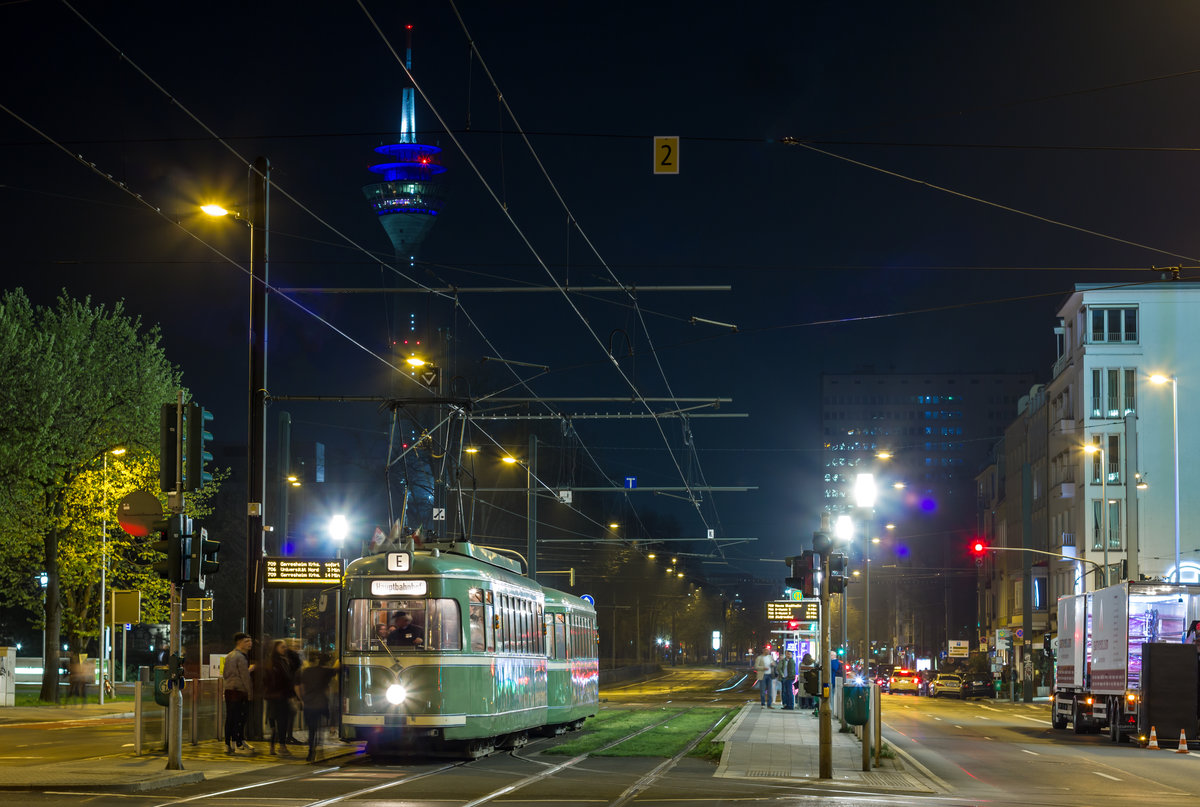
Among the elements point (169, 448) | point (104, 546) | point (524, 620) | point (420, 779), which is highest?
point (169, 448)

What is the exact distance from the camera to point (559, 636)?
29453mm

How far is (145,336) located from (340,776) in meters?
28.9

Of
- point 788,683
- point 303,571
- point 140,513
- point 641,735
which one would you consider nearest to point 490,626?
point 303,571

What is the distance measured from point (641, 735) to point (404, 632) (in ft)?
29.1

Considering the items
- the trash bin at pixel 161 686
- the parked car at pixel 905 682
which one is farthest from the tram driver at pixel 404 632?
the parked car at pixel 905 682

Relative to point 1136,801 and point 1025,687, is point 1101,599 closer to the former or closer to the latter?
point 1136,801

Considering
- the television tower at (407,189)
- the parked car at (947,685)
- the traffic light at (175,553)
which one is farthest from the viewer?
the television tower at (407,189)

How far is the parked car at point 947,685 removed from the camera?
7612 centimetres

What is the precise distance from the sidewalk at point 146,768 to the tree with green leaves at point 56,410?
59.4 feet

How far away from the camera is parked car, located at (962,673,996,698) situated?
75.5 m

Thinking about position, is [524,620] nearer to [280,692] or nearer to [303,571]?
[303,571]

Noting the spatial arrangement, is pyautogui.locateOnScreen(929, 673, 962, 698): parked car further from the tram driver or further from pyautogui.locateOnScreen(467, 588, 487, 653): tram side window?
the tram driver

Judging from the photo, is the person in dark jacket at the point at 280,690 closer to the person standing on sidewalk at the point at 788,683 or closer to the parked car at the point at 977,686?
the person standing on sidewalk at the point at 788,683

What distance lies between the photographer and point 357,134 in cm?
2247
